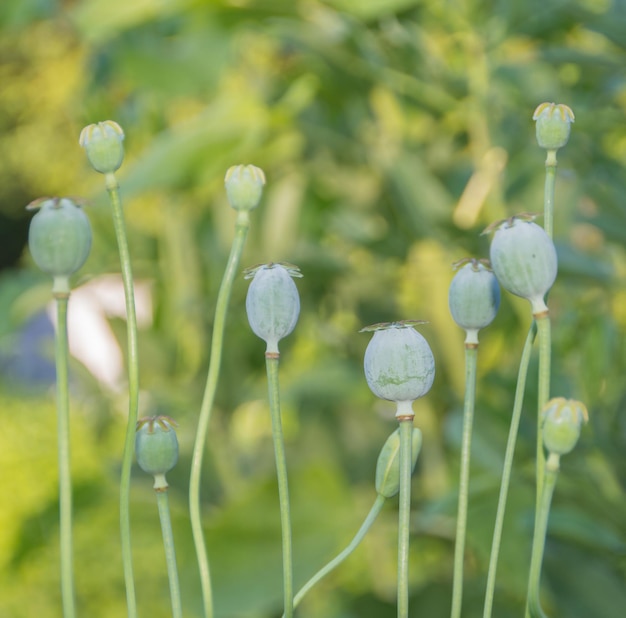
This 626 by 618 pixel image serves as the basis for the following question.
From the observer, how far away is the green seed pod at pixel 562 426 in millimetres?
158

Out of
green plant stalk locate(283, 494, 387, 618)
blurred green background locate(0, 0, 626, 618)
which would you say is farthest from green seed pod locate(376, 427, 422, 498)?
blurred green background locate(0, 0, 626, 618)

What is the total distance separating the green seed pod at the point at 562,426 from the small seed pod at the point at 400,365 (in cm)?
2

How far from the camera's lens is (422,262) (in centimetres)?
67

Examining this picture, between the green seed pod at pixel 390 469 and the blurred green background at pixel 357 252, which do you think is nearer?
the green seed pod at pixel 390 469

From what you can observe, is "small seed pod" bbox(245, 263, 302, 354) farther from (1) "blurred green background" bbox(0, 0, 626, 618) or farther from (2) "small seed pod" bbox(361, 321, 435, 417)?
(1) "blurred green background" bbox(0, 0, 626, 618)

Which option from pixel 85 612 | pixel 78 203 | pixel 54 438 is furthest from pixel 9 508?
pixel 78 203

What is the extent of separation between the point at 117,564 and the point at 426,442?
885mm

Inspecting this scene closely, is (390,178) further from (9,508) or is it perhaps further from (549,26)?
(9,508)

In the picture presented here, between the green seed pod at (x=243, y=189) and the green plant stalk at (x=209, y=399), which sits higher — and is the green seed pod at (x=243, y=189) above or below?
above

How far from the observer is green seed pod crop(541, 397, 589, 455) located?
0.16 meters

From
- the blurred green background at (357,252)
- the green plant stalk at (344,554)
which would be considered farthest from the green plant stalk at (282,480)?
the blurred green background at (357,252)

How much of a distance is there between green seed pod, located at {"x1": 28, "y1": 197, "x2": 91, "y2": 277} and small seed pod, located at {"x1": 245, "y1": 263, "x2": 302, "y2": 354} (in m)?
0.03

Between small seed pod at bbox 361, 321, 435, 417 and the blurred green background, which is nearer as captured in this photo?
small seed pod at bbox 361, 321, 435, 417

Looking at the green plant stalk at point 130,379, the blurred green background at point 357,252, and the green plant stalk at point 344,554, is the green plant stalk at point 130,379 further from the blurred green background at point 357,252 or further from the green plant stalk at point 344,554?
the blurred green background at point 357,252
